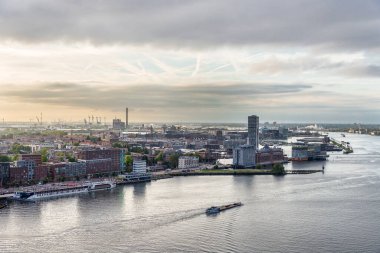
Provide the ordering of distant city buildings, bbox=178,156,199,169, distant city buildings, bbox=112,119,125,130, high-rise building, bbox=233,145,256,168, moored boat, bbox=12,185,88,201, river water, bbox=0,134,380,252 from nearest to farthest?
1. river water, bbox=0,134,380,252
2. moored boat, bbox=12,185,88,201
3. distant city buildings, bbox=178,156,199,169
4. high-rise building, bbox=233,145,256,168
5. distant city buildings, bbox=112,119,125,130

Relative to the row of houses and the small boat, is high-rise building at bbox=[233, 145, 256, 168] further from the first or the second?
the small boat

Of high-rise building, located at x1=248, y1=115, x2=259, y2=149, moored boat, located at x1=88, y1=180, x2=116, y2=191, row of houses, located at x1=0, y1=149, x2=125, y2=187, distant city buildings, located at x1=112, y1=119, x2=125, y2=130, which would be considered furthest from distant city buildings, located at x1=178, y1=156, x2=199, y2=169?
distant city buildings, located at x1=112, y1=119, x2=125, y2=130

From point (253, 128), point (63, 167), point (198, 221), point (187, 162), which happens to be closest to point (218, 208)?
point (198, 221)

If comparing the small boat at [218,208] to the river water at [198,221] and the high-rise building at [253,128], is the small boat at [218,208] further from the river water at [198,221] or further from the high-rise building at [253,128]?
the high-rise building at [253,128]

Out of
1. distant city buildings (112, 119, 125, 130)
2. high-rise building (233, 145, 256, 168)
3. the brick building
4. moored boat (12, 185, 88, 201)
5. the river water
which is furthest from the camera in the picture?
distant city buildings (112, 119, 125, 130)

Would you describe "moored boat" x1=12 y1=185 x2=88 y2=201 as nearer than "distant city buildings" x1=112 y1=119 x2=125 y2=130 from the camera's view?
Yes

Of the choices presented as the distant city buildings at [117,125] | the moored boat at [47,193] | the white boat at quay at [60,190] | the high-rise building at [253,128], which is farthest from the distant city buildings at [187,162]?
the distant city buildings at [117,125]

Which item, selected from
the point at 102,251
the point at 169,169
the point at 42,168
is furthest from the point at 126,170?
the point at 102,251

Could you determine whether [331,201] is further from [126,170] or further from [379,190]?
[126,170]

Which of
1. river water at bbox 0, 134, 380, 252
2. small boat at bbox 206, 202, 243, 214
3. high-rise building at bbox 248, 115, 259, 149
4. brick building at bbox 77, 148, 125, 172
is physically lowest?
river water at bbox 0, 134, 380, 252
